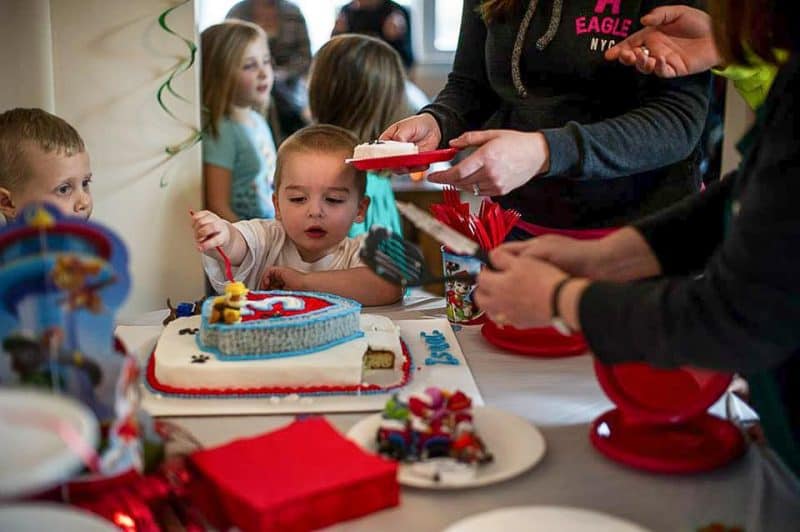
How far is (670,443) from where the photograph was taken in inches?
38.8

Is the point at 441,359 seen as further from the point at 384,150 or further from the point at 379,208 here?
the point at 379,208

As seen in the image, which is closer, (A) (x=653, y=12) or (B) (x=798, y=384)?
(B) (x=798, y=384)

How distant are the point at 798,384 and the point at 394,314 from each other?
84cm

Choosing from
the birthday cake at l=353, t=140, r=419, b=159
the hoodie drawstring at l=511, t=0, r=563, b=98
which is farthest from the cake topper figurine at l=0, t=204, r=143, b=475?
the hoodie drawstring at l=511, t=0, r=563, b=98

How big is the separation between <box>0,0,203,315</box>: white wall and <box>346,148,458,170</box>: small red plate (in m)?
1.20

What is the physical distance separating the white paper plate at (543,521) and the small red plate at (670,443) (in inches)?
5.9

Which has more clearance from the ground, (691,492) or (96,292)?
(96,292)

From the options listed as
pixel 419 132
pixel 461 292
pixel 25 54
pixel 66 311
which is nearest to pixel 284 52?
pixel 25 54

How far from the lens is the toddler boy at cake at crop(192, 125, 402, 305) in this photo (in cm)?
170

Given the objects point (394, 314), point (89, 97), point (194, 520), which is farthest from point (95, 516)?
point (89, 97)

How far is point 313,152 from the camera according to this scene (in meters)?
1.78

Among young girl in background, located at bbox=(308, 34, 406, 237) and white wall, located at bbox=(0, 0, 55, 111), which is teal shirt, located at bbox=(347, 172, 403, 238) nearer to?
young girl in background, located at bbox=(308, 34, 406, 237)

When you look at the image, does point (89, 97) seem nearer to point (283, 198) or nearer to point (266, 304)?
point (283, 198)

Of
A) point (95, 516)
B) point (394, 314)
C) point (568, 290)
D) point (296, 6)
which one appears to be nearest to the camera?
point (95, 516)
